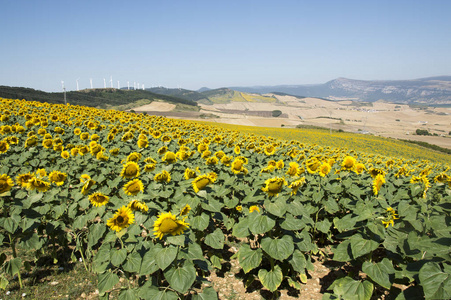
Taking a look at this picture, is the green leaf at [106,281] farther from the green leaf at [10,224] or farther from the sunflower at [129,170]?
the sunflower at [129,170]

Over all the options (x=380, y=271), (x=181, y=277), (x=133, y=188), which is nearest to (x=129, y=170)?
(x=133, y=188)

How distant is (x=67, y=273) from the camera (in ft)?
14.5

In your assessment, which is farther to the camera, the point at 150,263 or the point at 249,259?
the point at 249,259

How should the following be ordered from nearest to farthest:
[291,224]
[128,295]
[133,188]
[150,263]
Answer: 1. [150,263]
2. [128,295]
3. [291,224]
4. [133,188]

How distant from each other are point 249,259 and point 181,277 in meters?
1.36

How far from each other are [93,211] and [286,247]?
2.86 metres

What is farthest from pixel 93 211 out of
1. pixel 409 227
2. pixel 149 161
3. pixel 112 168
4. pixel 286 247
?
pixel 409 227

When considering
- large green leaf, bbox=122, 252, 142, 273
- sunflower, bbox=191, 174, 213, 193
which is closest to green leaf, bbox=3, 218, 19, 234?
large green leaf, bbox=122, 252, 142, 273

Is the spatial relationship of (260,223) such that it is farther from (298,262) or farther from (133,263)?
(133,263)

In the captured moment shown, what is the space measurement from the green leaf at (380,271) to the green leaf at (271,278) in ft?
3.73

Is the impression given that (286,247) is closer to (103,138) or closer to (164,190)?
(164,190)

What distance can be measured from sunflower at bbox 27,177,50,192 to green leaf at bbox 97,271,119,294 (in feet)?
6.30

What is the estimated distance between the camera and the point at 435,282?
6.81ft

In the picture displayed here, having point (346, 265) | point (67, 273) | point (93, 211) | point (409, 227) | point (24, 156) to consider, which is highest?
point (24, 156)
